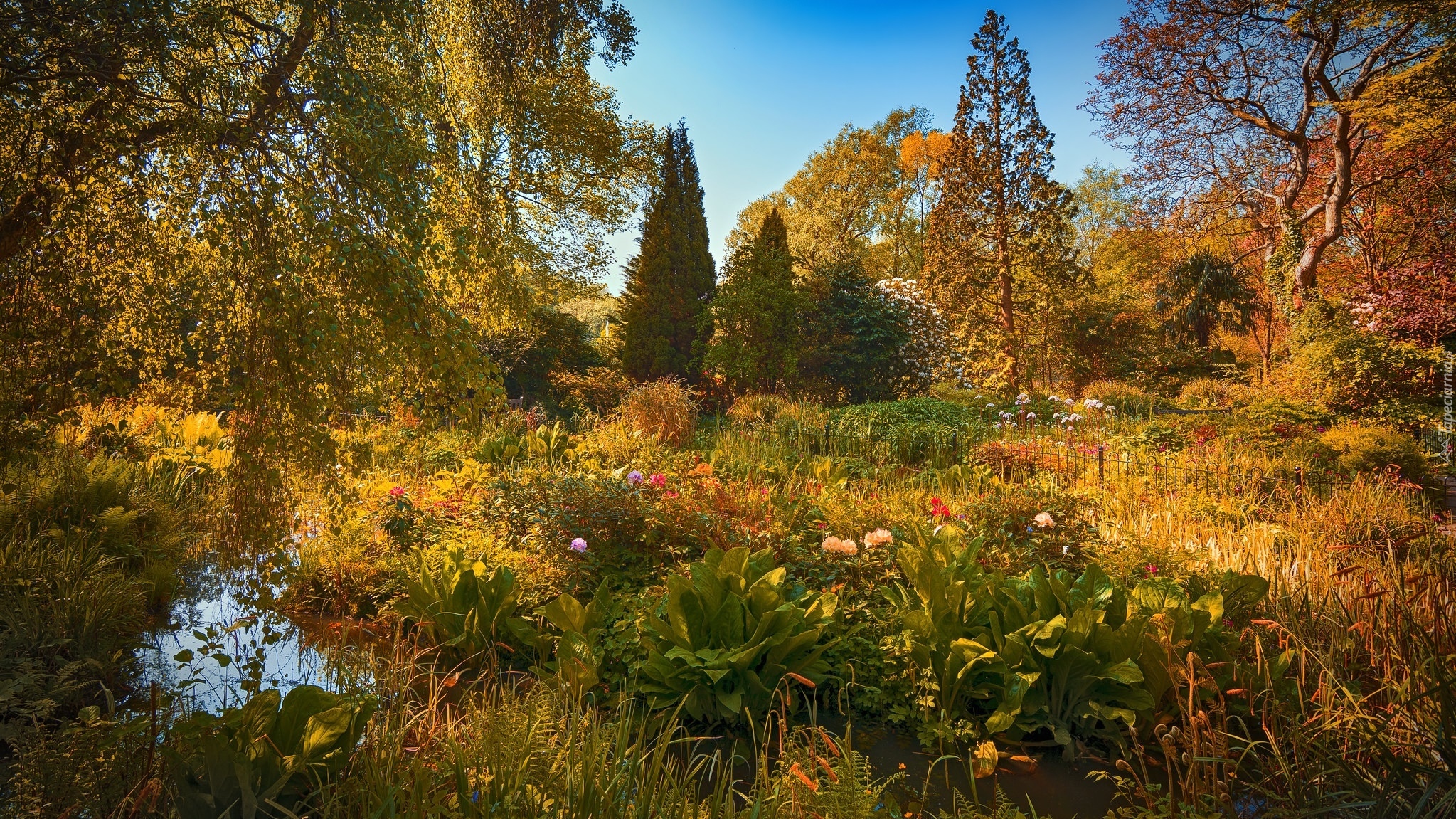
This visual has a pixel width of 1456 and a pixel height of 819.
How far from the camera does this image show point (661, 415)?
28.0 ft

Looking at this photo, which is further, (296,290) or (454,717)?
(454,717)

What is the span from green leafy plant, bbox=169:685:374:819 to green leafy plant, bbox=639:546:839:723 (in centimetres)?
114

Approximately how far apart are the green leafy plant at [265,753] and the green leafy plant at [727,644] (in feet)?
3.75

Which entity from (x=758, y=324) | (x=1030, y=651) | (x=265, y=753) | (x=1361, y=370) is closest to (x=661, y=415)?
(x=758, y=324)

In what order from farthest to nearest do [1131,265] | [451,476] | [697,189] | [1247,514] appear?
[1131,265] → [697,189] → [451,476] → [1247,514]

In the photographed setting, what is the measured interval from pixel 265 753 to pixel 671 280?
43.3 feet

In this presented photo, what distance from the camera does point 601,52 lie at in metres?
8.17

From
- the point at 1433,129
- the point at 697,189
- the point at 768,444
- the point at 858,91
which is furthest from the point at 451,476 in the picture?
the point at 1433,129

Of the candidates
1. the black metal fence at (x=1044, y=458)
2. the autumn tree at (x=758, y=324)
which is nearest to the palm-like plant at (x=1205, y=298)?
the black metal fence at (x=1044, y=458)

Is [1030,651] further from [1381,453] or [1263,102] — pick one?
[1263,102]

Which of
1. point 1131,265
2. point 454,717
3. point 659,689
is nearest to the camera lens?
point 454,717

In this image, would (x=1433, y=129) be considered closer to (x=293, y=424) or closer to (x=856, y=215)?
(x=293, y=424)

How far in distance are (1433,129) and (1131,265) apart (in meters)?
14.0

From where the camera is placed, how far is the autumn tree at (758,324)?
1259cm
